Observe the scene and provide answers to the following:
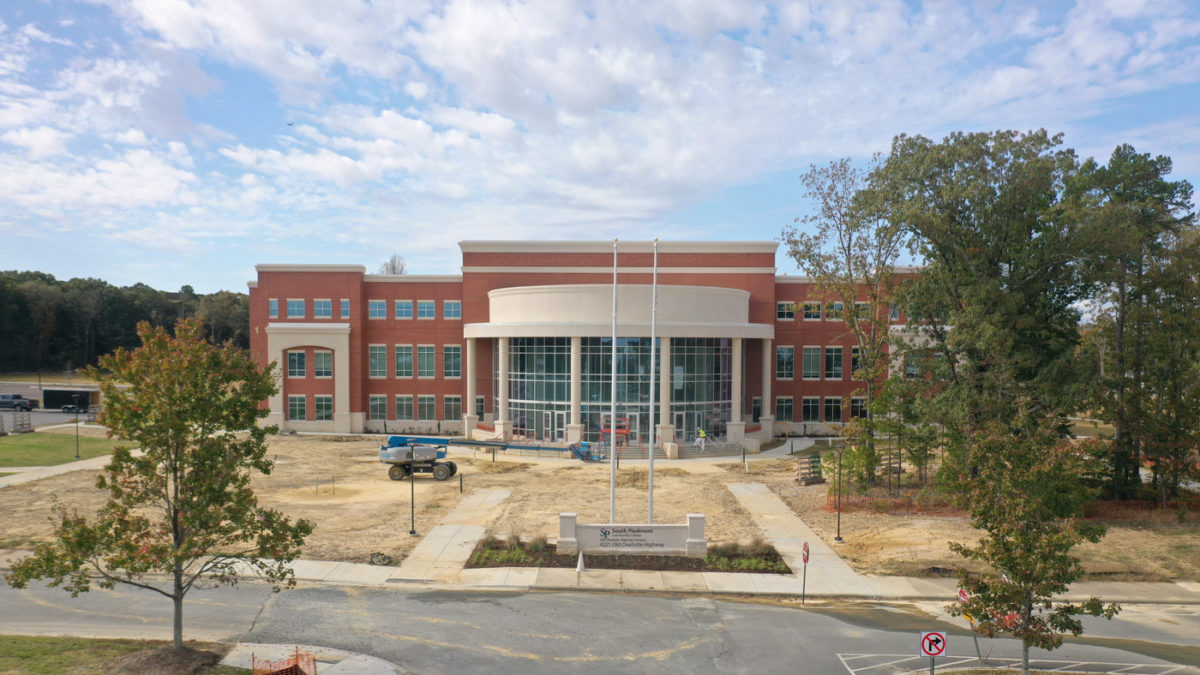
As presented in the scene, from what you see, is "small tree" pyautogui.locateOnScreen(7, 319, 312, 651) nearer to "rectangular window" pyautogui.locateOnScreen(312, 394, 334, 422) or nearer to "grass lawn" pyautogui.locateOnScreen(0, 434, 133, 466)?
"grass lawn" pyautogui.locateOnScreen(0, 434, 133, 466)

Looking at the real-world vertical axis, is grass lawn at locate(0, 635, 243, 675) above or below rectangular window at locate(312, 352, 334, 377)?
below

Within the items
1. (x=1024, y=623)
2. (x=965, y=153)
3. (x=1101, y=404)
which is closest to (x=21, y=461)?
(x=1024, y=623)

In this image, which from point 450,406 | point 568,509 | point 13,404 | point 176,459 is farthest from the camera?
point 13,404

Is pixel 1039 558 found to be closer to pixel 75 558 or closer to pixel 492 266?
pixel 75 558

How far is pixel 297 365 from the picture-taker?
59719mm

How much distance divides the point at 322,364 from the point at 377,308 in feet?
22.0

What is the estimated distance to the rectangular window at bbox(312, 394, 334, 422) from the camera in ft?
195

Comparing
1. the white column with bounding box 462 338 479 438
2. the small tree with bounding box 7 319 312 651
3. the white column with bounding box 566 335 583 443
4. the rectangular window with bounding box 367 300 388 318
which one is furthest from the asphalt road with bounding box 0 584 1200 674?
the rectangular window with bounding box 367 300 388 318

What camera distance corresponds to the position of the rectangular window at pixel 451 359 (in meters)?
60.8

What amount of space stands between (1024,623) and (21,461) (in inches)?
2026

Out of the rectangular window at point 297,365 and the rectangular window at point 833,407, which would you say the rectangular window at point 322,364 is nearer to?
the rectangular window at point 297,365

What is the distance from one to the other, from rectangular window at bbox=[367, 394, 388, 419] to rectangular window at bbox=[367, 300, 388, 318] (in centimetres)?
709

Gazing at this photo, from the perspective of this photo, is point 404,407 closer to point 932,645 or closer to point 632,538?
point 632,538

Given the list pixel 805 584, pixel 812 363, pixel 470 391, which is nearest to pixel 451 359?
pixel 470 391
